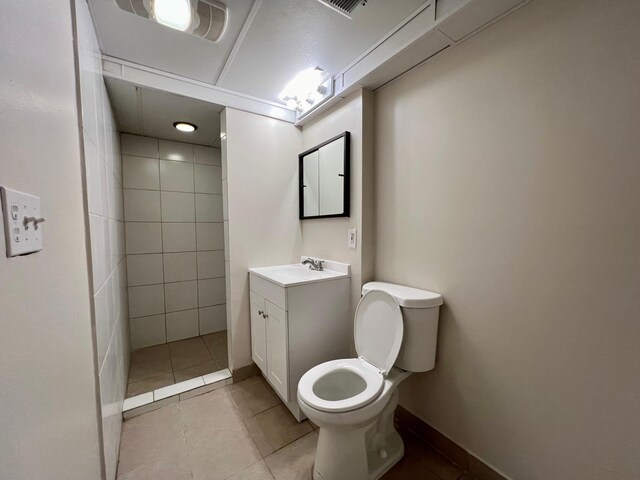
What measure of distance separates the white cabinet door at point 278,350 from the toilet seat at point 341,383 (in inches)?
10.2

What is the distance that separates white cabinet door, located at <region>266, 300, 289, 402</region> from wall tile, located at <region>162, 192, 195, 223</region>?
1471 millimetres

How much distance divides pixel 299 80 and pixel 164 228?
1.80 metres

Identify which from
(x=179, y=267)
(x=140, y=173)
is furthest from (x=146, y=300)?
(x=140, y=173)

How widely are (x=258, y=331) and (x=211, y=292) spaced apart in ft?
3.72

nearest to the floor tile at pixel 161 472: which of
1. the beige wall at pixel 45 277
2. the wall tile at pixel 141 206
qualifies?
the beige wall at pixel 45 277

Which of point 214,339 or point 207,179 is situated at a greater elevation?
point 207,179

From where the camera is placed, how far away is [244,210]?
1.86m

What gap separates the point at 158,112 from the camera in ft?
5.96

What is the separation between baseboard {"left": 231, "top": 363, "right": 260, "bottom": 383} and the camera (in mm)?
1852

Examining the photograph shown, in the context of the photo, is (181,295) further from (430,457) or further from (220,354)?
(430,457)

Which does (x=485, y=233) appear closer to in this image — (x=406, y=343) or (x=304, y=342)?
(x=406, y=343)

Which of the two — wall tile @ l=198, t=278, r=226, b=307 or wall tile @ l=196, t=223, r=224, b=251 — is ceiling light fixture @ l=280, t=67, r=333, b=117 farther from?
wall tile @ l=198, t=278, r=226, b=307

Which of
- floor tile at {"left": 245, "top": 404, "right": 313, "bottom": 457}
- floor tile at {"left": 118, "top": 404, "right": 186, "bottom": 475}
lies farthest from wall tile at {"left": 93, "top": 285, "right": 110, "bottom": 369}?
floor tile at {"left": 245, "top": 404, "right": 313, "bottom": 457}

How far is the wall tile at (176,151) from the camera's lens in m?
2.35
